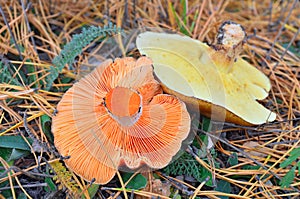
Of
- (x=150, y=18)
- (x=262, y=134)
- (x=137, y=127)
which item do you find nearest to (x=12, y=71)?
(x=137, y=127)

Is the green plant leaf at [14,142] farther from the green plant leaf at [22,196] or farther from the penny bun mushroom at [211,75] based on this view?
the penny bun mushroom at [211,75]

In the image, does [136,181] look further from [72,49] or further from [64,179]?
[72,49]

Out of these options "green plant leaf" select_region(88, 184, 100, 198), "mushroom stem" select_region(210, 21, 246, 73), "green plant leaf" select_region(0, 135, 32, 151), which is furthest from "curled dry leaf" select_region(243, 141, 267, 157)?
"green plant leaf" select_region(0, 135, 32, 151)

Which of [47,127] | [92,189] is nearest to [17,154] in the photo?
[47,127]

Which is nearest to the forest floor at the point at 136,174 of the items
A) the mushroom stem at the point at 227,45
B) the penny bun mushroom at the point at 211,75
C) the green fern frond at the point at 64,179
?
the green fern frond at the point at 64,179

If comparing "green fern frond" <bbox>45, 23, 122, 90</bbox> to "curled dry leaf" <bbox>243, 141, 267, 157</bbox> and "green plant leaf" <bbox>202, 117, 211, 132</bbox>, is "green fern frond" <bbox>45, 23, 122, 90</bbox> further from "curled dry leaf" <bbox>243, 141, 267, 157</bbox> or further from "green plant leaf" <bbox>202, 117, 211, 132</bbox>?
"curled dry leaf" <bbox>243, 141, 267, 157</bbox>

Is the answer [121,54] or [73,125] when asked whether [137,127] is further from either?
[121,54]
